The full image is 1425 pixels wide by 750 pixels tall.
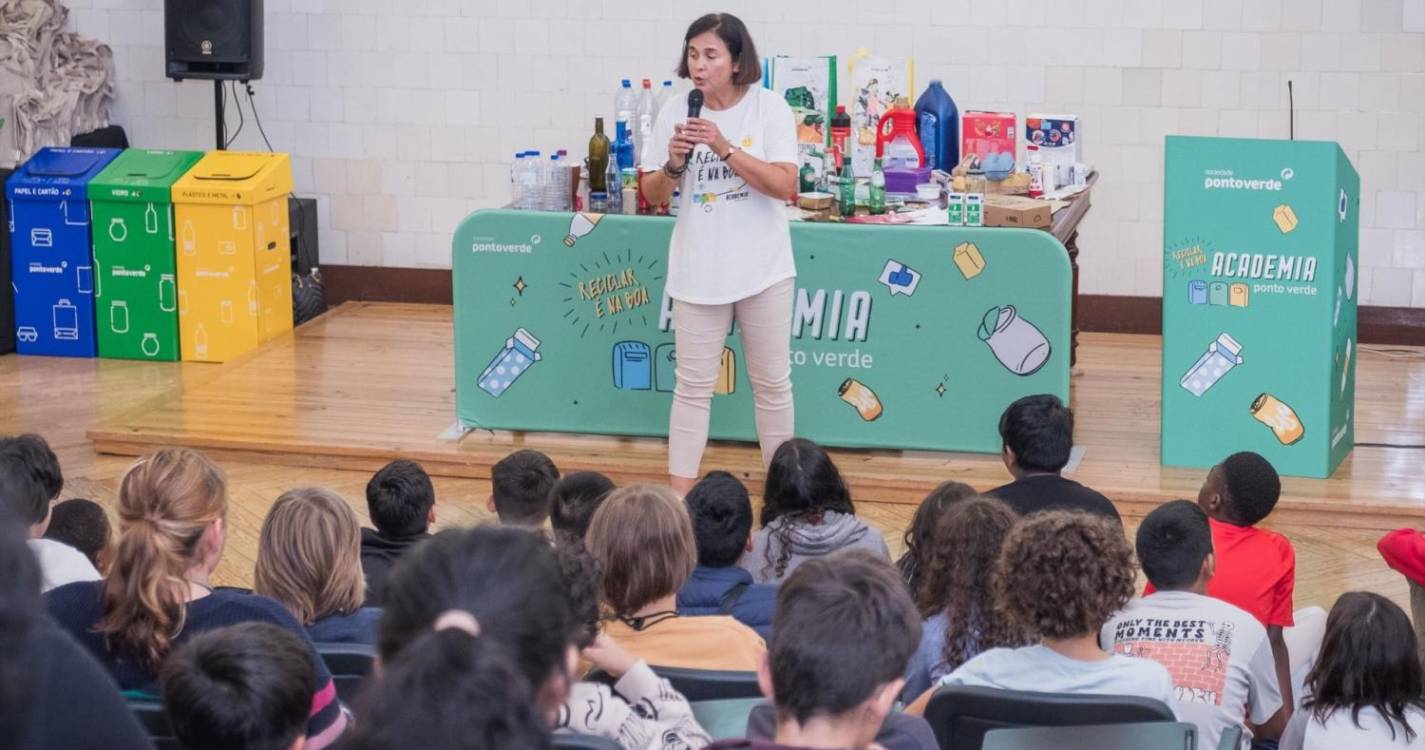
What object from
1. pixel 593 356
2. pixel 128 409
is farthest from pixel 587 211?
pixel 128 409

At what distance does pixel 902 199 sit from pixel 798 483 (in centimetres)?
241

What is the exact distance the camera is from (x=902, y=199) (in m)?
6.21

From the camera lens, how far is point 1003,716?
276 centimetres

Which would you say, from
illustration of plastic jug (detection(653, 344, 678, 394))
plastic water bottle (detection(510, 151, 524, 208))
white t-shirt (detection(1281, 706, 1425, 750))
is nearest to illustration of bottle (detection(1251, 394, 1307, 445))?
illustration of plastic jug (detection(653, 344, 678, 394))

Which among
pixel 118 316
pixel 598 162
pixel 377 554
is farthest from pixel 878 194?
pixel 118 316

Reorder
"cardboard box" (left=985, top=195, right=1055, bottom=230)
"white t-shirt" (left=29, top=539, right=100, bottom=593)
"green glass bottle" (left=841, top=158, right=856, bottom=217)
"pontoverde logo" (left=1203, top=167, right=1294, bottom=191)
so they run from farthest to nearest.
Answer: "green glass bottle" (left=841, top=158, right=856, bottom=217) → "cardboard box" (left=985, top=195, right=1055, bottom=230) → "pontoverde logo" (left=1203, top=167, right=1294, bottom=191) → "white t-shirt" (left=29, top=539, right=100, bottom=593)

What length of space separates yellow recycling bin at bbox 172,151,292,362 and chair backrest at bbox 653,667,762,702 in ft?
16.9

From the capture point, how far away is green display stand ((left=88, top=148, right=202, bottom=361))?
750cm

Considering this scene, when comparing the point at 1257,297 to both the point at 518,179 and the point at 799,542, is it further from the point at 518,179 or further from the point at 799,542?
the point at 518,179

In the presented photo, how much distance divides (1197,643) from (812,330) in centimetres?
277

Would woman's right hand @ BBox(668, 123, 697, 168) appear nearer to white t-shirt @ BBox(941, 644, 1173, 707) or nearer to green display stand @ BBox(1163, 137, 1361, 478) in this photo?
green display stand @ BBox(1163, 137, 1361, 478)

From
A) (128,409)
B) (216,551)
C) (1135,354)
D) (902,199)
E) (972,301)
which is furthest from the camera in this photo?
(1135,354)

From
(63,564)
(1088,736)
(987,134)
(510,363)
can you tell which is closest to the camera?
(1088,736)

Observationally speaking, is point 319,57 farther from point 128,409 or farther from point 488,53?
point 128,409
